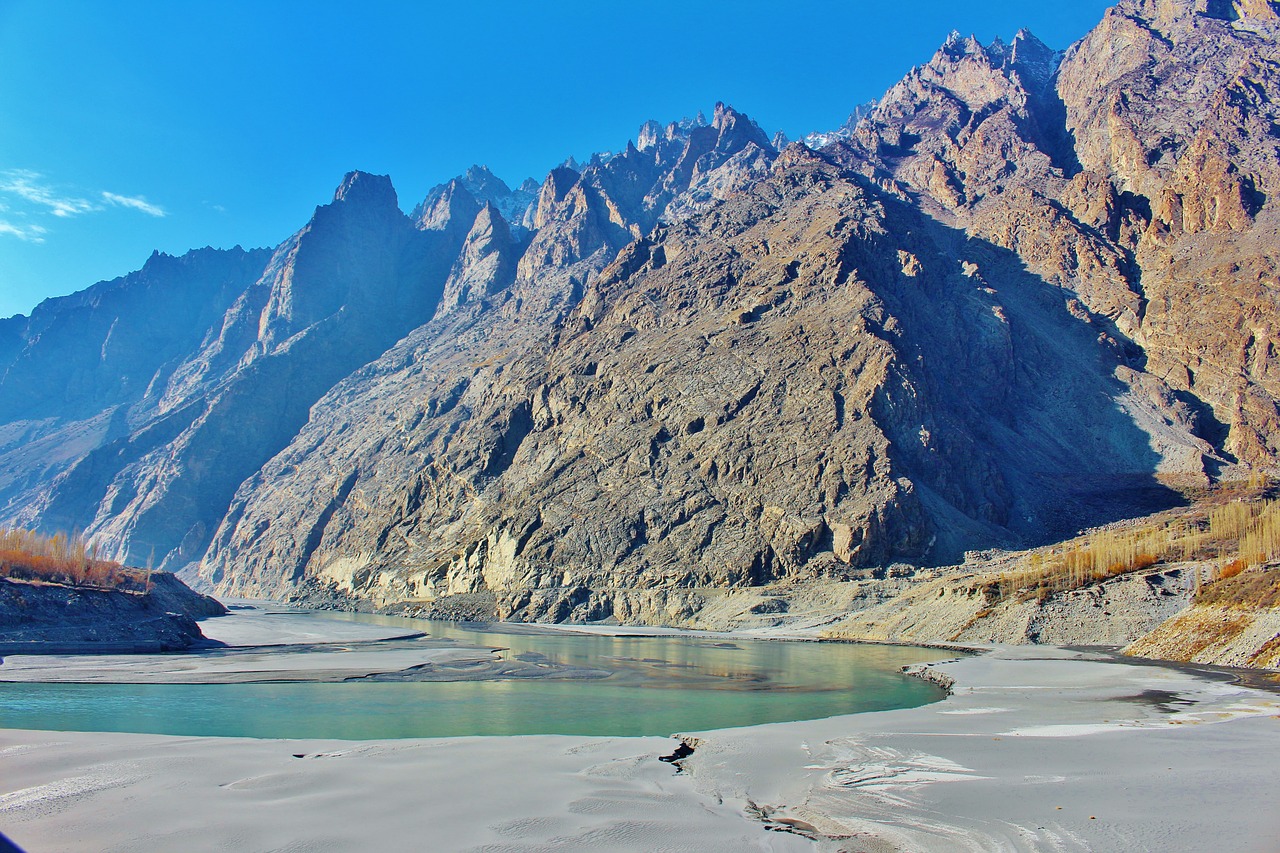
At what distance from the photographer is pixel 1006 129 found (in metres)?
176

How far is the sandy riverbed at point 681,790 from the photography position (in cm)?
943

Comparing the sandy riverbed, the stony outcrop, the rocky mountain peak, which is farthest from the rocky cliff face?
the sandy riverbed

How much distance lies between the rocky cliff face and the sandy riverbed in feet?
214

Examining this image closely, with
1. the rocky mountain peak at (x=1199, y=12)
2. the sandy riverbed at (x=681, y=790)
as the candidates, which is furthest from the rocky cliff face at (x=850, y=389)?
the sandy riverbed at (x=681, y=790)

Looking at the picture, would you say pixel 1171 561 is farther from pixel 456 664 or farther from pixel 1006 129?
pixel 1006 129

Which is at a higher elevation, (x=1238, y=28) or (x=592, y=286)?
(x=1238, y=28)

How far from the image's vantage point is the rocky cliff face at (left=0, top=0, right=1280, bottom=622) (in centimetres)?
9025

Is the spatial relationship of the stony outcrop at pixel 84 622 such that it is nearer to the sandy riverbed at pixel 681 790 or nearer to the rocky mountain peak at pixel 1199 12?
the sandy riverbed at pixel 681 790

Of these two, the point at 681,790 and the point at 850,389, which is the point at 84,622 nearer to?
the point at 681,790

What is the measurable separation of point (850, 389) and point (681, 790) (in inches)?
3519

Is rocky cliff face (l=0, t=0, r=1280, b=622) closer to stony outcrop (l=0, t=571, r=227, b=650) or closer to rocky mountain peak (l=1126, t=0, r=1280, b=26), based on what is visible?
rocky mountain peak (l=1126, t=0, r=1280, b=26)

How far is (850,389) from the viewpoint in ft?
318

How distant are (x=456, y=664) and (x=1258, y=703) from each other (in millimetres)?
32507

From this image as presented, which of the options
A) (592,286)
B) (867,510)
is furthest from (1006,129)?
(867,510)
